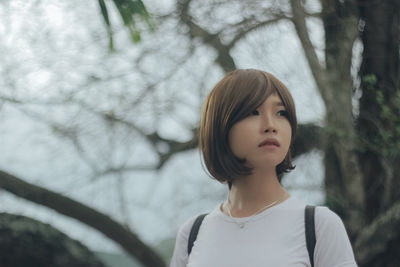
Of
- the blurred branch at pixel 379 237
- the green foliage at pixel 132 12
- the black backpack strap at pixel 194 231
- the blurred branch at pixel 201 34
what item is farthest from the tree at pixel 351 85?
the black backpack strap at pixel 194 231

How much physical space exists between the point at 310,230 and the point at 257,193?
0.21 metres

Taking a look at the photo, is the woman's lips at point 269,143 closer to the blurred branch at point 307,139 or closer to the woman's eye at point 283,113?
the woman's eye at point 283,113

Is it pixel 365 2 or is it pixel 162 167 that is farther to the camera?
pixel 162 167

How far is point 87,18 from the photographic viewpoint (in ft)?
13.6

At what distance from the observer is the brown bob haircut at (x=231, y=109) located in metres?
1.49

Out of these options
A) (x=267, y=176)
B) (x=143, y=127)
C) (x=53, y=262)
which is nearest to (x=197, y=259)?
(x=267, y=176)

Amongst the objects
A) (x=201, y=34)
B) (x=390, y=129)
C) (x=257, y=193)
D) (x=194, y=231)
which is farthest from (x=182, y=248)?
(x=201, y=34)

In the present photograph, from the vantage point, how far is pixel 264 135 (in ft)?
4.82

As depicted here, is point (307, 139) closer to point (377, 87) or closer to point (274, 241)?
point (377, 87)

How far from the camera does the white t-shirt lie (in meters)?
1.39

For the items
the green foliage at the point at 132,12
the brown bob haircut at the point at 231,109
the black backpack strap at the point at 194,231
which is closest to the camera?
the brown bob haircut at the point at 231,109

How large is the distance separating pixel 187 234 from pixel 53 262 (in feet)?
5.97

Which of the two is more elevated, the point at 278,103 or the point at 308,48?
the point at 278,103

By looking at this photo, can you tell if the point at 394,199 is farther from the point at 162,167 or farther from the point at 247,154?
the point at 247,154
